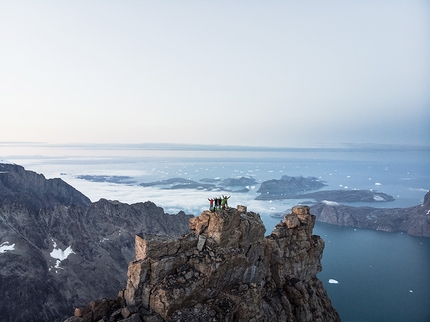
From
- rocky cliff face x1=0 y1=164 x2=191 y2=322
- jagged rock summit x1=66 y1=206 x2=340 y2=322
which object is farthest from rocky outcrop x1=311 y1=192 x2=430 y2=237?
jagged rock summit x1=66 y1=206 x2=340 y2=322

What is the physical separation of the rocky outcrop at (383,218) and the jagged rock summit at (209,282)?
125923 mm

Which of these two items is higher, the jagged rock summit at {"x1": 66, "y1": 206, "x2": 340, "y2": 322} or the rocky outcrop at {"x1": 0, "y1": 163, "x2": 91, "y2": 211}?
the jagged rock summit at {"x1": 66, "y1": 206, "x2": 340, "y2": 322}

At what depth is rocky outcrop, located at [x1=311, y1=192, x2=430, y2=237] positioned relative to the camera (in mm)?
138125

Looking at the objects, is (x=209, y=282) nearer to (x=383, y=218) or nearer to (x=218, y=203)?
(x=218, y=203)

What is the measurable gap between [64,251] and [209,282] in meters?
93.4

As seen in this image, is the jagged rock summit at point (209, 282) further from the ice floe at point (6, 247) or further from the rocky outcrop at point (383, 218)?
the rocky outcrop at point (383, 218)

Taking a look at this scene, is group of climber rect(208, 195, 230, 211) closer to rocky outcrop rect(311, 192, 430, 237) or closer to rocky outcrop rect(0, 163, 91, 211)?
rocky outcrop rect(0, 163, 91, 211)

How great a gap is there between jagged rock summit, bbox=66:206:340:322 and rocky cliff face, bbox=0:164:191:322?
70874mm

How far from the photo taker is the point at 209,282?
26.7 m

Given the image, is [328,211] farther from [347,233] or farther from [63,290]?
[63,290]

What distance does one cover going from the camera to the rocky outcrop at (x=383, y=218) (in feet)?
453

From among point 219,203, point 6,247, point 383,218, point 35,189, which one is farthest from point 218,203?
point 35,189

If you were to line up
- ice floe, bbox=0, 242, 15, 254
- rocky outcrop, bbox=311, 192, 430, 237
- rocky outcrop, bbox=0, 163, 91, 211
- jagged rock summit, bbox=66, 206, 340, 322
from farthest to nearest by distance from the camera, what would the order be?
rocky outcrop, bbox=0, 163, 91, 211
rocky outcrop, bbox=311, 192, 430, 237
ice floe, bbox=0, 242, 15, 254
jagged rock summit, bbox=66, 206, 340, 322

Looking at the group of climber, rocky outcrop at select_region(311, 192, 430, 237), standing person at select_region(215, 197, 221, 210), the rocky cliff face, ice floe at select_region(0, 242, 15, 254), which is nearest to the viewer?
the group of climber
